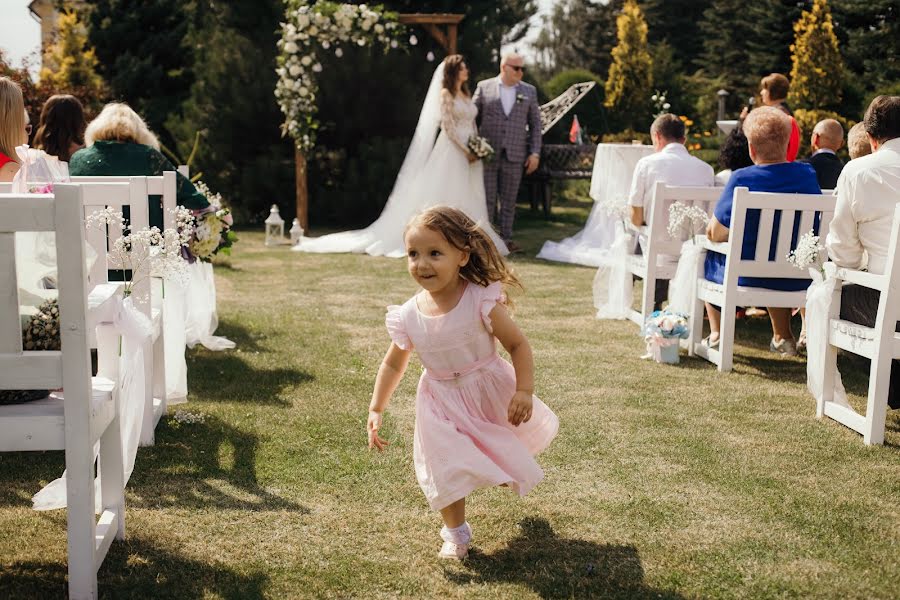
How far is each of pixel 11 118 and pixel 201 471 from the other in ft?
5.17

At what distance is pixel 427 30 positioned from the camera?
13469 millimetres

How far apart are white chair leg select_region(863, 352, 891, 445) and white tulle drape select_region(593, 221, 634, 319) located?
3.12 m

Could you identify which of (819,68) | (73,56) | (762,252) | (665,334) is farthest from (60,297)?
(819,68)

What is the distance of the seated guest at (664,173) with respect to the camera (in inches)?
278

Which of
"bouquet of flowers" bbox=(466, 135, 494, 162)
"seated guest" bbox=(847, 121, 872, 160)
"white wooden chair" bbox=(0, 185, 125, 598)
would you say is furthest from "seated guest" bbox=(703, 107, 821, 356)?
"bouquet of flowers" bbox=(466, 135, 494, 162)

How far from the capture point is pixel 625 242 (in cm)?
748

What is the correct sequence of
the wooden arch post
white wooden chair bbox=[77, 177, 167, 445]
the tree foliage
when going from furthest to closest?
the tree foliage, the wooden arch post, white wooden chair bbox=[77, 177, 167, 445]

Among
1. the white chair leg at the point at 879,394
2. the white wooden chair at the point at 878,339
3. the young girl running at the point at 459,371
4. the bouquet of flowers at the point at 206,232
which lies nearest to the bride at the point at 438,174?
the bouquet of flowers at the point at 206,232

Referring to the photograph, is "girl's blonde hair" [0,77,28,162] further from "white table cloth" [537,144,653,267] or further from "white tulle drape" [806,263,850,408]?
"white table cloth" [537,144,653,267]

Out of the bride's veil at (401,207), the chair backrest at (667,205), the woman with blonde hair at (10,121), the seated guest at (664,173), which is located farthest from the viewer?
the bride's veil at (401,207)

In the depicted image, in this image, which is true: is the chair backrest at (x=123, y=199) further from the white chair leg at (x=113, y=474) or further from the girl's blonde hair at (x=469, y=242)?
the girl's blonde hair at (x=469, y=242)

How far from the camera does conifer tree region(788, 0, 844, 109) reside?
22.2 metres

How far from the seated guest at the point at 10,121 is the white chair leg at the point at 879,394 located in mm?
3780

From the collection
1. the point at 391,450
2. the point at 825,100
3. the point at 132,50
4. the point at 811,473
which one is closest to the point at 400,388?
the point at 391,450
